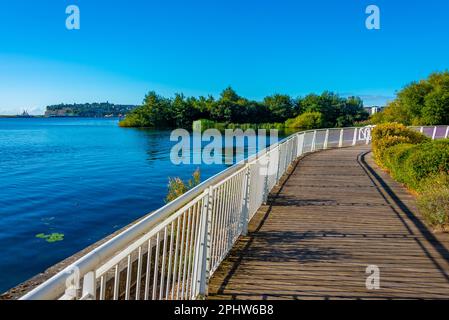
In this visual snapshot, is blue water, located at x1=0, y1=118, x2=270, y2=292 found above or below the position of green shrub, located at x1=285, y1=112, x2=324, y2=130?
below

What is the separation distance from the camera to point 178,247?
369 centimetres

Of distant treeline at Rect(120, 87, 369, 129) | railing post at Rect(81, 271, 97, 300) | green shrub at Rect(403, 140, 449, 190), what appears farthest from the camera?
distant treeline at Rect(120, 87, 369, 129)

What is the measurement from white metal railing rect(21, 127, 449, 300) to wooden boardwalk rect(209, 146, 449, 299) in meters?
0.33

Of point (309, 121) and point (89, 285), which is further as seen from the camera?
point (309, 121)

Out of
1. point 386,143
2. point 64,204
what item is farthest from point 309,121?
point 64,204

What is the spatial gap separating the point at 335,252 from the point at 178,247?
2.54 meters

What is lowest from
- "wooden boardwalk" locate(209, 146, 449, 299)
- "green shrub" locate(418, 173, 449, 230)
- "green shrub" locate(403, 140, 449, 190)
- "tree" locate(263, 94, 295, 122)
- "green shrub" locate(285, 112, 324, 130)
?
"wooden boardwalk" locate(209, 146, 449, 299)

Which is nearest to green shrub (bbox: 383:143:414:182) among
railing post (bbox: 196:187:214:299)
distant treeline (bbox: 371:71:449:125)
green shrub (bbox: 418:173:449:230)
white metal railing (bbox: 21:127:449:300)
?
white metal railing (bbox: 21:127:449:300)

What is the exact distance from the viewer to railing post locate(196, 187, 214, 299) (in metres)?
3.74

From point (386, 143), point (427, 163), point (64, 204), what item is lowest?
point (64, 204)

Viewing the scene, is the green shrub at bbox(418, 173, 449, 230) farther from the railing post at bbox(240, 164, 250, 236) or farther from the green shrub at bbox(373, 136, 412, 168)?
the green shrub at bbox(373, 136, 412, 168)

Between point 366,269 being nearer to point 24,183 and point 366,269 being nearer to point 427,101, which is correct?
point 24,183

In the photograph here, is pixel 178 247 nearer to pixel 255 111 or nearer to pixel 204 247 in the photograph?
pixel 204 247

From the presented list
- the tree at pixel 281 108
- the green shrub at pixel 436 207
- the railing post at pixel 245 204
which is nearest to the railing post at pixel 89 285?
the railing post at pixel 245 204
